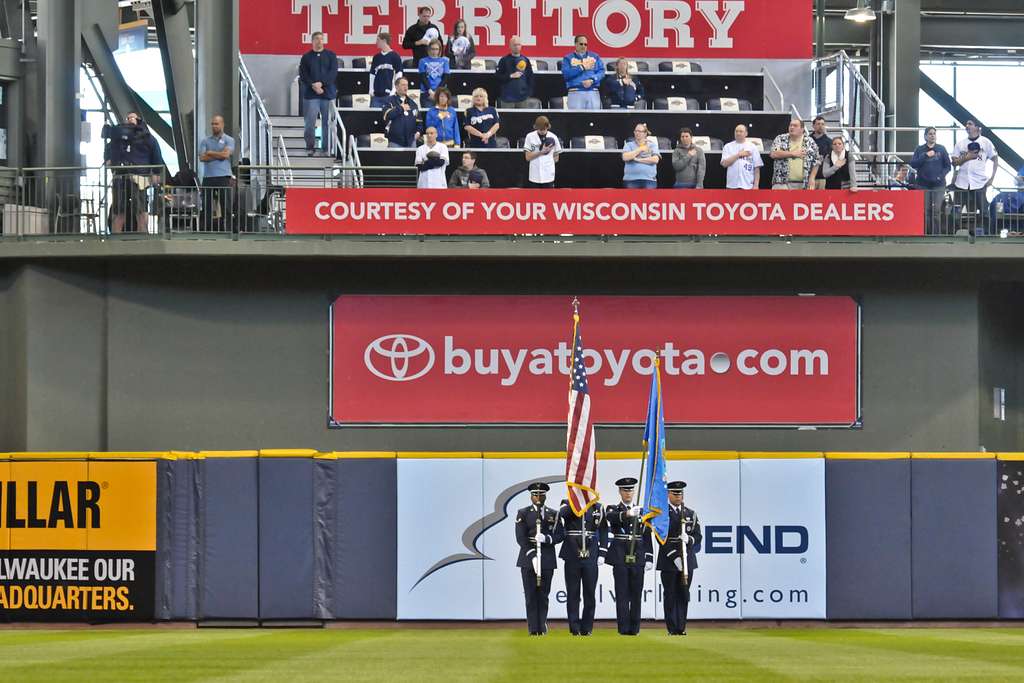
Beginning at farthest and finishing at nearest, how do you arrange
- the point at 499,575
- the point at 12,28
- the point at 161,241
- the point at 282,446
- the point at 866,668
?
the point at 12,28, the point at 282,446, the point at 161,241, the point at 499,575, the point at 866,668

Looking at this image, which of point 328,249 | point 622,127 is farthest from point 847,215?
point 328,249

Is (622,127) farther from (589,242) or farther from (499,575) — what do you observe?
(499,575)

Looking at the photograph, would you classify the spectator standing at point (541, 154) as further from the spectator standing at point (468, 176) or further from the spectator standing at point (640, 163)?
the spectator standing at point (640, 163)

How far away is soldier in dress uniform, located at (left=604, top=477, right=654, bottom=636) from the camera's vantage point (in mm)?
18219

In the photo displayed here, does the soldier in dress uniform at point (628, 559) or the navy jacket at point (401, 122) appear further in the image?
the navy jacket at point (401, 122)

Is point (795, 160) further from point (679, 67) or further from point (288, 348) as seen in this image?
point (288, 348)

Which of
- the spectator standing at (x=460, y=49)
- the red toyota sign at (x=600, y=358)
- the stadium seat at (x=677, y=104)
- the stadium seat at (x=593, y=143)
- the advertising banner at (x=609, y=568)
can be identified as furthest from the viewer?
the spectator standing at (x=460, y=49)

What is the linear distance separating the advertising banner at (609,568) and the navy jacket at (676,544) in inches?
51.4

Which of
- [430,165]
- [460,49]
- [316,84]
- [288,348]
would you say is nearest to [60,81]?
[316,84]

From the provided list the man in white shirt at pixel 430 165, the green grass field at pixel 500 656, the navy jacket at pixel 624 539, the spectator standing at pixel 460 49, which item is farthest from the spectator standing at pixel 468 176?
the green grass field at pixel 500 656

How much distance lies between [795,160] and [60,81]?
1182 centimetres

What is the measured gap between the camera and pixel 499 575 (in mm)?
19953

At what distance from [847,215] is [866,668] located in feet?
40.9

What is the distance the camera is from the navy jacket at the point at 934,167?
2523 centimetres
